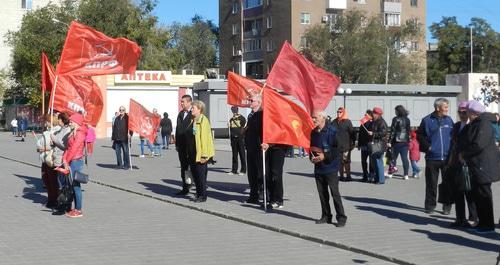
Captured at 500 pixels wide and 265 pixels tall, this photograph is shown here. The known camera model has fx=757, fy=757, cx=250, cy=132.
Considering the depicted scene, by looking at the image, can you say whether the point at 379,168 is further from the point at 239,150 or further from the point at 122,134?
the point at 122,134

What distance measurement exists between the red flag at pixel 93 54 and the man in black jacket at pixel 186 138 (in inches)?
67.3

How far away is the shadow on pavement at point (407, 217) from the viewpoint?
1064cm

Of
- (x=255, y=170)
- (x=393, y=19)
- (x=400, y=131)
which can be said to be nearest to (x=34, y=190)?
(x=255, y=170)

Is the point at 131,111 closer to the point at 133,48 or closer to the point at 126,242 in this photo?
the point at 133,48

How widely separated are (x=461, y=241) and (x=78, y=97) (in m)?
8.16

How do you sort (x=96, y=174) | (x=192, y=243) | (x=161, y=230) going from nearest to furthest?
(x=192, y=243), (x=161, y=230), (x=96, y=174)

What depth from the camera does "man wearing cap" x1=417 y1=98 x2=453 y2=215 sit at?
453 inches

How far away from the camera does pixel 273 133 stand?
1184 cm

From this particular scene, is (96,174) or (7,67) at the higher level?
(7,67)

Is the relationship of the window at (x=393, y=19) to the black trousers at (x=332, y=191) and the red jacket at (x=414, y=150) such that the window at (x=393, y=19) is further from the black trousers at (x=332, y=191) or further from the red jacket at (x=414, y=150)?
the black trousers at (x=332, y=191)

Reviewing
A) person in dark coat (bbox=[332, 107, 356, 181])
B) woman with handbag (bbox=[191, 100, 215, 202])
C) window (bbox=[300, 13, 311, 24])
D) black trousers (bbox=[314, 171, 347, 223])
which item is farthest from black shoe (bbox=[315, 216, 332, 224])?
window (bbox=[300, 13, 311, 24])

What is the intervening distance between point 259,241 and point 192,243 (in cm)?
85

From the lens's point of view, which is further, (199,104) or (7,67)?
(7,67)

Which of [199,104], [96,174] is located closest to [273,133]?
[199,104]
